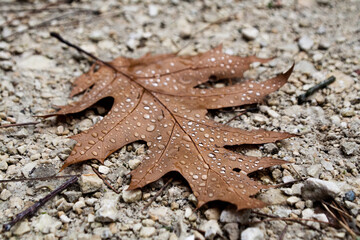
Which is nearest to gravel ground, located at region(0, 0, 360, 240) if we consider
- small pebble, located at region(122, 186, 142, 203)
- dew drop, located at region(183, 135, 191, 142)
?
small pebble, located at region(122, 186, 142, 203)

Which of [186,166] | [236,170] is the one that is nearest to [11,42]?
[186,166]

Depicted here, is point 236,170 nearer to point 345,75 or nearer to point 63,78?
point 345,75

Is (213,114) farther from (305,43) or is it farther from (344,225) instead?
(305,43)

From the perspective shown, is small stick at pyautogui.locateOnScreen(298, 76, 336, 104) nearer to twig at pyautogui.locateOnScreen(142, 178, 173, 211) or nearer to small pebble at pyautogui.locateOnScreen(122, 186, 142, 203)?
twig at pyautogui.locateOnScreen(142, 178, 173, 211)

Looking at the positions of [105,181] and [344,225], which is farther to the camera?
[105,181]

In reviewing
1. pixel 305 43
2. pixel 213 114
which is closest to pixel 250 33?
pixel 305 43

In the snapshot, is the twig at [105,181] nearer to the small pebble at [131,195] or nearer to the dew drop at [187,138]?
the small pebble at [131,195]
